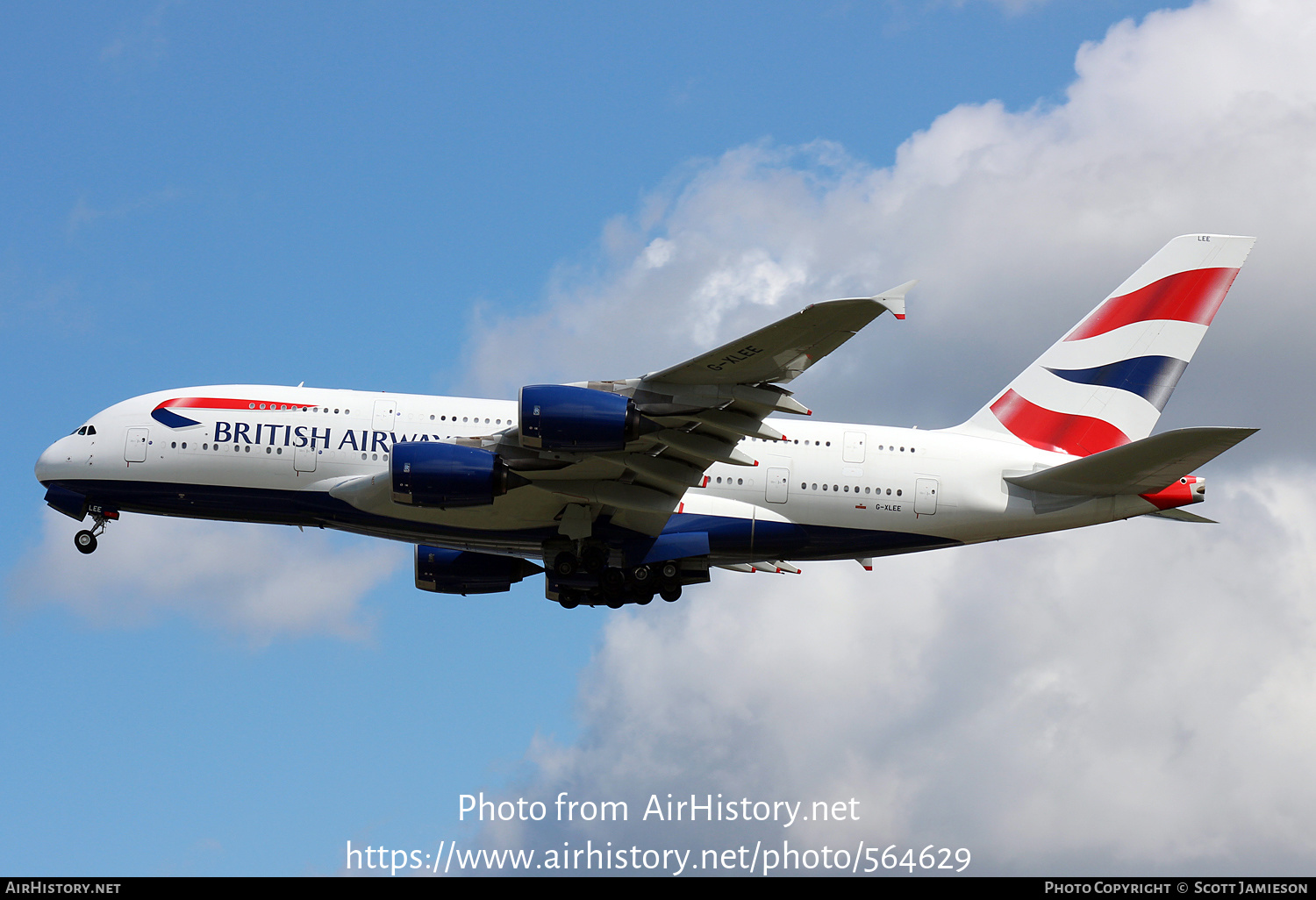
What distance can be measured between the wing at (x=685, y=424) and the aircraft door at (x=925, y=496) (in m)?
4.10

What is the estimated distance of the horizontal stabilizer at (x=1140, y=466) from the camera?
27.6 metres

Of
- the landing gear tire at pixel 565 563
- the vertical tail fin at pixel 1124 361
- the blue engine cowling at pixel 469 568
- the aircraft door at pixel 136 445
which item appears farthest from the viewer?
the blue engine cowling at pixel 469 568

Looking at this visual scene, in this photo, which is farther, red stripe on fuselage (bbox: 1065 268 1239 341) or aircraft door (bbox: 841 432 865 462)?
red stripe on fuselage (bbox: 1065 268 1239 341)

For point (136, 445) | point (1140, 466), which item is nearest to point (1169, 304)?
point (1140, 466)

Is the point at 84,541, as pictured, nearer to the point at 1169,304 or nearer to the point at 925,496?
the point at 925,496

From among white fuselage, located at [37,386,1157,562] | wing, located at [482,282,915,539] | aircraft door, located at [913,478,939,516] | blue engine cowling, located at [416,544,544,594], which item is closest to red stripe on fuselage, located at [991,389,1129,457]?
white fuselage, located at [37,386,1157,562]

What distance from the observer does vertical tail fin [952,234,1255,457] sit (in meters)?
34.5

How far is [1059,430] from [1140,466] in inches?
182

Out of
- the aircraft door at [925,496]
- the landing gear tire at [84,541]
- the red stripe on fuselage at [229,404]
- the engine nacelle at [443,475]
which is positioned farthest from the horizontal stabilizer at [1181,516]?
the landing gear tire at [84,541]

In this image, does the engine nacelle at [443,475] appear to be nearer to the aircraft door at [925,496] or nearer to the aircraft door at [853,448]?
the aircraft door at [853,448]

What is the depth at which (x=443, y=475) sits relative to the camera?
2898 cm

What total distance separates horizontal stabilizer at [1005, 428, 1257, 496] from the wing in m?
7.37

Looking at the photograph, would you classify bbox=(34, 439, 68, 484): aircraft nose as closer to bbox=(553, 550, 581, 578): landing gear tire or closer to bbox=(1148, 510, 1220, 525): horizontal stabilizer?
bbox=(553, 550, 581, 578): landing gear tire
